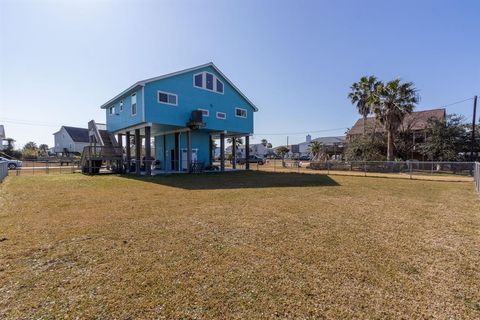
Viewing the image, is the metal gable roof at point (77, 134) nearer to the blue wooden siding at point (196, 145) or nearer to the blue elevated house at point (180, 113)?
the blue elevated house at point (180, 113)

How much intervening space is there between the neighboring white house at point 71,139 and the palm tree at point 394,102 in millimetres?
52681

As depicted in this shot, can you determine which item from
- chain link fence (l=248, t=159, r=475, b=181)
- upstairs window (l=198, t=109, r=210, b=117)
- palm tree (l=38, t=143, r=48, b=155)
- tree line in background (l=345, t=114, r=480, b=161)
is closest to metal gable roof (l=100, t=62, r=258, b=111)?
upstairs window (l=198, t=109, r=210, b=117)

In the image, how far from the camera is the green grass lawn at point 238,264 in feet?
8.54

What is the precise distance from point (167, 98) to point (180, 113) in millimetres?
1439

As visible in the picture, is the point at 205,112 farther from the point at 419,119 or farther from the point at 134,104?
the point at 419,119

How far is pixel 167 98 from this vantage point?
18406mm

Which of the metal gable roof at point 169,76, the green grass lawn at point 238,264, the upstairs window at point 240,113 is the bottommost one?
the green grass lawn at point 238,264

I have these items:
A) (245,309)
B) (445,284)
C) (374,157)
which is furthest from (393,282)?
(374,157)

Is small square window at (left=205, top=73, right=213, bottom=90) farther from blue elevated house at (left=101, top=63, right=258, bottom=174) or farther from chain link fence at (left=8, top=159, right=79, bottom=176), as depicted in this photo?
chain link fence at (left=8, top=159, right=79, bottom=176)

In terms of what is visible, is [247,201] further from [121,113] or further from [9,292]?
[121,113]

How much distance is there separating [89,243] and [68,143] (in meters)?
58.0

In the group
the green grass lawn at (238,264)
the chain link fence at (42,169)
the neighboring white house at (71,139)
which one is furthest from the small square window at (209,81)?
the neighboring white house at (71,139)

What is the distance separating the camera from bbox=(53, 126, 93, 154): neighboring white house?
5075 cm

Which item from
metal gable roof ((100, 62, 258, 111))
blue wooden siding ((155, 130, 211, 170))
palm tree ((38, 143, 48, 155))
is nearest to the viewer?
metal gable roof ((100, 62, 258, 111))
